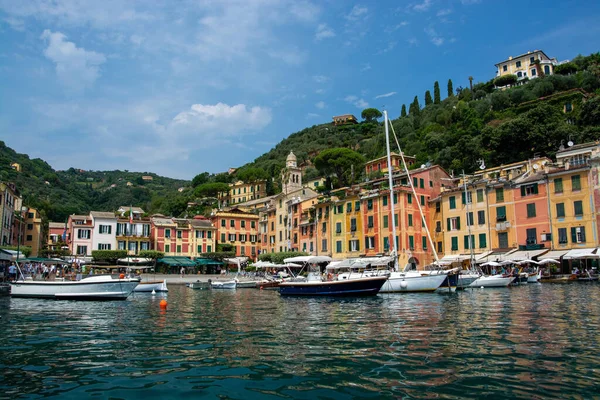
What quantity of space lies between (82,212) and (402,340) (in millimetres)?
121827

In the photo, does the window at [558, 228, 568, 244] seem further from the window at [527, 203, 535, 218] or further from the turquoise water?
the turquoise water

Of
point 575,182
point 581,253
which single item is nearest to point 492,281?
point 581,253

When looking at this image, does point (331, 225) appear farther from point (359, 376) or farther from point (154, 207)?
point (154, 207)

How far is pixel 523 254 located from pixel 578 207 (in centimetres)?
708

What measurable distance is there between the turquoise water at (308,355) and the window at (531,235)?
3107cm

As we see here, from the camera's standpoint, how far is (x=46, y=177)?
138 metres

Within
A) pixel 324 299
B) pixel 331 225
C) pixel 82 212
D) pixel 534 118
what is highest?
pixel 534 118

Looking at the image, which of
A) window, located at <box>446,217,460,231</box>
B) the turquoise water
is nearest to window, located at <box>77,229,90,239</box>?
the turquoise water

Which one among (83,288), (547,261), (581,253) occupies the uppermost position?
(581,253)

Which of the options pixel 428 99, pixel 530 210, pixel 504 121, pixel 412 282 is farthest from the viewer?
pixel 428 99

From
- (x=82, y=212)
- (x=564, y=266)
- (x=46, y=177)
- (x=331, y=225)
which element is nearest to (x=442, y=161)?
(x=331, y=225)

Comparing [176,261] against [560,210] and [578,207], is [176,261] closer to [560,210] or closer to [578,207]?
[560,210]

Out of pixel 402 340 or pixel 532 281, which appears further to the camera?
pixel 532 281

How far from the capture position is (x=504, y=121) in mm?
85750
